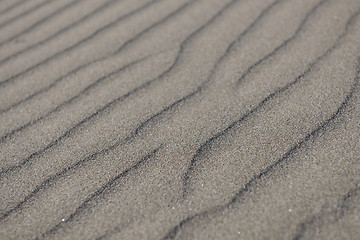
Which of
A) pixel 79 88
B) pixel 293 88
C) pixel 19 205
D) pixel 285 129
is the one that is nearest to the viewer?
pixel 19 205

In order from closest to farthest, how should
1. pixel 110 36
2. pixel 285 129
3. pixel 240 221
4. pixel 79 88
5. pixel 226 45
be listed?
pixel 240 221 → pixel 285 129 → pixel 79 88 → pixel 226 45 → pixel 110 36

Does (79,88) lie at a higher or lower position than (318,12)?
higher

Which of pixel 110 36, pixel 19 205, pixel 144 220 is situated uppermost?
pixel 110 36

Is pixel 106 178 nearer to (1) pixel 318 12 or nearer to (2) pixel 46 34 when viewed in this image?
(2) pixel 46 34

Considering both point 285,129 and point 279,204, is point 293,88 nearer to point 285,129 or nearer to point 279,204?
point 285,129

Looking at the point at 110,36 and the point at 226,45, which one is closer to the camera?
the point at 226,45

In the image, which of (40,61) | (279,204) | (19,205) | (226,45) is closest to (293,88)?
(226,45)
